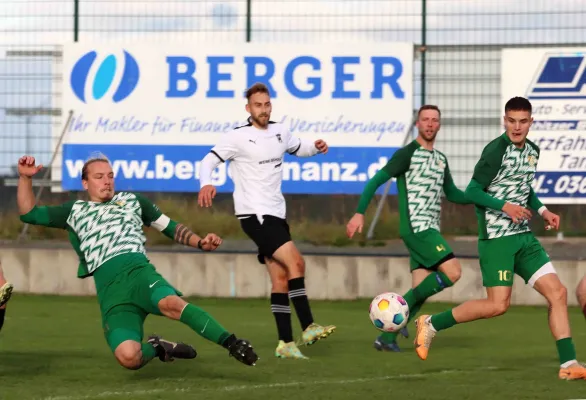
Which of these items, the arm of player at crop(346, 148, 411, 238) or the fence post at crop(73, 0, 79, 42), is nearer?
the arm of player at crop(346, 148, 411, 238)

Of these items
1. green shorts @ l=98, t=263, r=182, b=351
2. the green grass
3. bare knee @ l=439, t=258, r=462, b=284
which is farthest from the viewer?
bare knee @ l=439, t=258, r=462, b=284

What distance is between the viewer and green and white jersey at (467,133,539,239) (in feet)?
30.1

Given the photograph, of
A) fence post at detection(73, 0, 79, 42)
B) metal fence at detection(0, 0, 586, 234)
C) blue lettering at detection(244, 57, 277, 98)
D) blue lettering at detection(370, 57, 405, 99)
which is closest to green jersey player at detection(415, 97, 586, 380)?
metal fence at detection(0, 0, 586, 234)

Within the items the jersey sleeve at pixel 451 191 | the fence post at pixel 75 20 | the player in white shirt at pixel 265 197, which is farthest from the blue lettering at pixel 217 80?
the player in white shirt at pixel 265 197

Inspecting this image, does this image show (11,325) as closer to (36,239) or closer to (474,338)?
(474,338)

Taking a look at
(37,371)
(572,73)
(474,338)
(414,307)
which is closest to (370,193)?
(414,307)

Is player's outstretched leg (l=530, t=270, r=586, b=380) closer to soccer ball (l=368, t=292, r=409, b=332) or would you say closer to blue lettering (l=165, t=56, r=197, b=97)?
soccer ball (l=368, t=292, r=409, b=332)

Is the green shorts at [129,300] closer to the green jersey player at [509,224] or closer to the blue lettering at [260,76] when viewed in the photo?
the green jersey player at [509,224]

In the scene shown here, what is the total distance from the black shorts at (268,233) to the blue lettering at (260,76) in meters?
8.60

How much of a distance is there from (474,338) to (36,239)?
803 centimetres

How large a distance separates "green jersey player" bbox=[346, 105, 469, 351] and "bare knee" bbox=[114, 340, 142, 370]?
3237 millimetres

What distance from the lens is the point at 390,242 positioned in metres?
17.7

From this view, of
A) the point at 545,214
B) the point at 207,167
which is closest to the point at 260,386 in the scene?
the point at 545,214

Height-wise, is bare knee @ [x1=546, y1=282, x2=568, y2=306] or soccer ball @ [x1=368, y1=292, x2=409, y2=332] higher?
bare knee @ [x1=546, y1=282, x2=568, y2=306]
